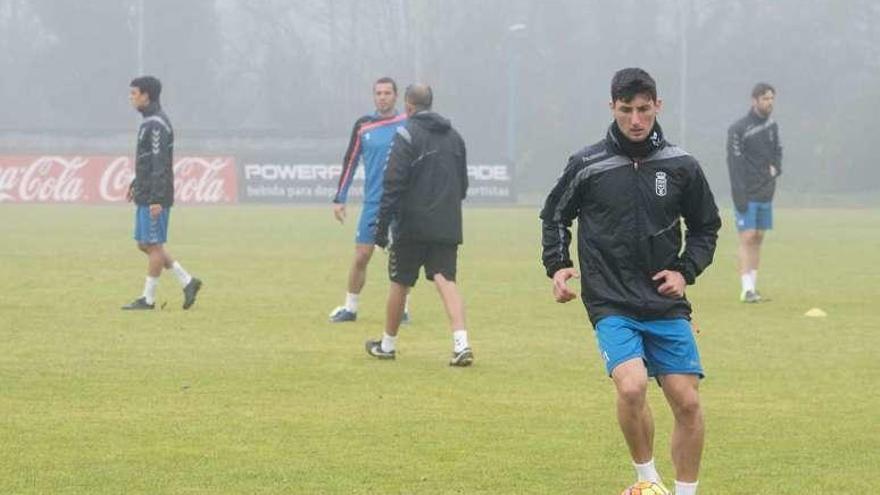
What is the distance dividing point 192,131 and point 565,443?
59737 mm

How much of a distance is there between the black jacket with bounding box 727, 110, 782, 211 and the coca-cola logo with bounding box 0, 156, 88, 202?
40.6 meters

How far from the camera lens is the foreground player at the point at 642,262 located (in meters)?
7.65

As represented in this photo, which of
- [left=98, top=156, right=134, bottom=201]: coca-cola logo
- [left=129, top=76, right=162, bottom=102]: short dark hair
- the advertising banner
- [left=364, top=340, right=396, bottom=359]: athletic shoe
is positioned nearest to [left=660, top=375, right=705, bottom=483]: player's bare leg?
[left=364, top=340, right=396, bottom=359]: athletic shoe

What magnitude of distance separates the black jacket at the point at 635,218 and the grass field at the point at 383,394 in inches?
41.3

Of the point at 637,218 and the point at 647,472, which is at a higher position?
the point at 637,218

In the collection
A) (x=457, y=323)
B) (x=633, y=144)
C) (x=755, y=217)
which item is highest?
(x=633, y=144)

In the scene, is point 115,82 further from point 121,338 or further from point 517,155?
point 121,338

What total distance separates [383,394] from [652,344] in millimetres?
4023

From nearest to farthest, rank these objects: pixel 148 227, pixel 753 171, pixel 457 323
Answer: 1. pixel 457 323
2. pixel 148 227
3. pixel 753 171

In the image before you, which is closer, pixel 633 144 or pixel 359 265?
pixel 633 144

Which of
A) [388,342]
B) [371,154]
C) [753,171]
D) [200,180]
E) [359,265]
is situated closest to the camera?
[388,342]

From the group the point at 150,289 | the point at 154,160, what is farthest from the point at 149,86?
the point at 150,289

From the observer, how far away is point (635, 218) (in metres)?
7.73

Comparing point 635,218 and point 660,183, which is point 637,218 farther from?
point 660,183
